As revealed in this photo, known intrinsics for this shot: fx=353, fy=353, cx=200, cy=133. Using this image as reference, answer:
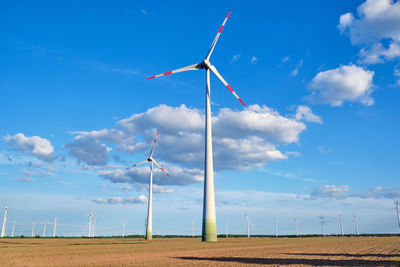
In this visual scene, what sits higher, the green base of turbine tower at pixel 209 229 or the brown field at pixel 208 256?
the green base of turbine tower at pixel 209 229

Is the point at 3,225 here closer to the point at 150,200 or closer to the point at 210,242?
the point at 150,200

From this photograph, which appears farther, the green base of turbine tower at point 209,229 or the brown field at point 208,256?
the green base of turbine tower at point 209,229

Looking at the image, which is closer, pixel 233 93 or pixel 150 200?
pixel 233 93

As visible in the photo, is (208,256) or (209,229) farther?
(209,229)

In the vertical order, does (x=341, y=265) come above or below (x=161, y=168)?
below

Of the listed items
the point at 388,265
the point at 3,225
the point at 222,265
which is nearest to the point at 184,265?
the point at 222,265

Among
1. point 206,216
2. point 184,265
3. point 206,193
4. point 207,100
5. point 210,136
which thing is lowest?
point 184,265

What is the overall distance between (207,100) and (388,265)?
4717cm

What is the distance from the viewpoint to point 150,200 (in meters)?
106

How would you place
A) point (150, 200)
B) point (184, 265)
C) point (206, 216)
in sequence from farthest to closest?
point (150, 200), point (206, 216), point (184, 265)

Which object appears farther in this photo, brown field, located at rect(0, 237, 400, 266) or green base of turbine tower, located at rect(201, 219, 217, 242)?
green base of turbine tower, located at rect(201, 219, 217, 242)

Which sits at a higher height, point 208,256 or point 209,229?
point 209,229

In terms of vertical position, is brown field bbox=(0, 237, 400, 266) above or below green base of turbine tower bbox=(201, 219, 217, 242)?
below

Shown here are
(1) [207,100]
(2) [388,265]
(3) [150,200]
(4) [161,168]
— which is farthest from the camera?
(4) [161,168]
